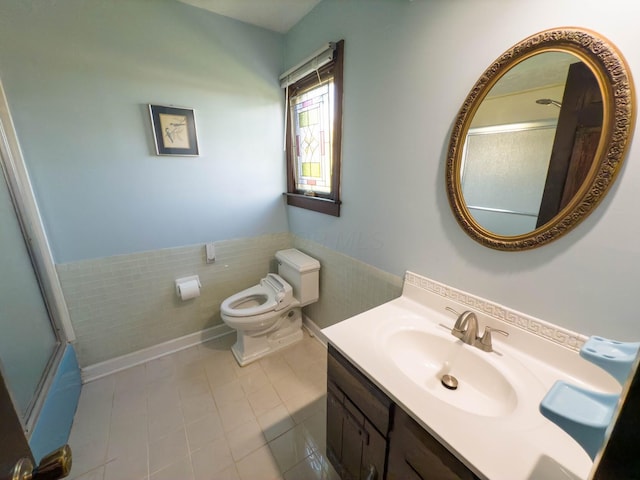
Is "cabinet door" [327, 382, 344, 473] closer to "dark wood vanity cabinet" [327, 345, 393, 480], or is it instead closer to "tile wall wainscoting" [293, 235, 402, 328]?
"dark wood vanity cabinet" [327, 345, 393, 480]

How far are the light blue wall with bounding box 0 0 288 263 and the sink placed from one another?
1.56 metres

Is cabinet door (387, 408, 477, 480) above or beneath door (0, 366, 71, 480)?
beneath

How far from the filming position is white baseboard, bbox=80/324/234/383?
1.74 metres

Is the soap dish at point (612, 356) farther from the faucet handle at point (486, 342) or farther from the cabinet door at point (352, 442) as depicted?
the cabinet door at point (352, 442)

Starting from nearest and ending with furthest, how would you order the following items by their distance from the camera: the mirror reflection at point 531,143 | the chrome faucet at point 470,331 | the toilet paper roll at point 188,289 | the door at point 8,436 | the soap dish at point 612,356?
the door at point 8,436
the soap dish at point 612,356
the mirror reflection at point 531,143
the chrome faucet at point 470,331
the toilet paper roll at point 188,289

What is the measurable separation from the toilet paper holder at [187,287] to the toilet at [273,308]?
24 cm

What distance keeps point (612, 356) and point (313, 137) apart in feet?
6.04

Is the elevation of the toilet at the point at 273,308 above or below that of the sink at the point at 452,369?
below

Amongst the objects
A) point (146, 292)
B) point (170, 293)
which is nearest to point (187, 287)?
point (170, 293)

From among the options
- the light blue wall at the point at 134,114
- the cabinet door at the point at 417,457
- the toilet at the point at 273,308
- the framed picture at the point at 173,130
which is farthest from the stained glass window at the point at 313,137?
the cabinet door at the point at 417,457

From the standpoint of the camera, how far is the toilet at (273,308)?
1787mm

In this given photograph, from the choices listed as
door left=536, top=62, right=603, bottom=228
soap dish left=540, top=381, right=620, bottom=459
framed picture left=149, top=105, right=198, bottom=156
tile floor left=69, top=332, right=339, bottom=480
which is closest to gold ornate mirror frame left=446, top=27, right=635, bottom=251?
door left=536, top=62, right=603, bottom=228

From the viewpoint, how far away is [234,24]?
1.76m

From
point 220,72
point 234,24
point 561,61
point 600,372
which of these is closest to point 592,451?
point 600,372
